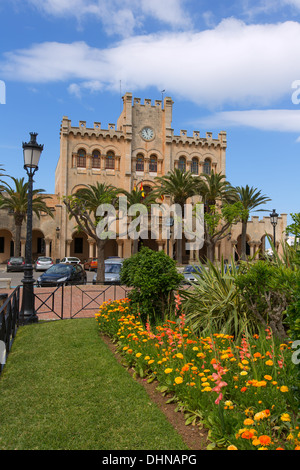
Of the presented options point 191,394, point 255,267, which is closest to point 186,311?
point 255,267

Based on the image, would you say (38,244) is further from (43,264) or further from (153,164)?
(153,164)

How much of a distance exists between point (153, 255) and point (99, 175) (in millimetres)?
36007

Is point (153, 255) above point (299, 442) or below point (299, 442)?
above

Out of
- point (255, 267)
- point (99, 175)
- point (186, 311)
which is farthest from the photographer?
point (99, 175)

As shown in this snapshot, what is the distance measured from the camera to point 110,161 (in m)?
43.7

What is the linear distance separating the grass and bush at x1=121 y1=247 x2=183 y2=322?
1273 mm

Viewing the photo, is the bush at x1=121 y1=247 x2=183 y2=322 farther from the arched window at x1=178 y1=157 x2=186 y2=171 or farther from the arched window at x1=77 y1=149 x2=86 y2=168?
the arched window at x1=178 y1=157 x2=186 y2=171

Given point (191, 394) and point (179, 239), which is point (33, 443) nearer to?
point (191, 394)

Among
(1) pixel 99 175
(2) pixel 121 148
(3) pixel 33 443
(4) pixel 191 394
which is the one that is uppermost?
(2) pixel 121 148

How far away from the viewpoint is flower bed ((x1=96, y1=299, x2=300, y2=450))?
314cm

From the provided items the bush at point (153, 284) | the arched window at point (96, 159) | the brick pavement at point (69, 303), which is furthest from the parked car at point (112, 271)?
the arched window at point (96, 159)

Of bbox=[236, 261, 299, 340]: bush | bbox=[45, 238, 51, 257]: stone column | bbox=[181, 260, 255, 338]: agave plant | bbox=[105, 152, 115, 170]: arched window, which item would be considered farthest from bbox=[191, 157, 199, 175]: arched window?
bbox=[236, 261, 299, 340]: bush

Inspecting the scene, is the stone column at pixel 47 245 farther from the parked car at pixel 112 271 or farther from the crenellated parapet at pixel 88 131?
the parked car at pixel 112 271
